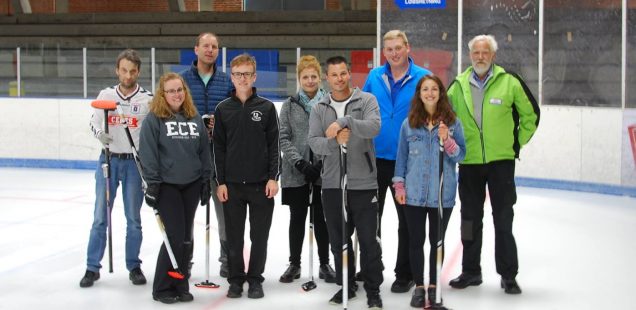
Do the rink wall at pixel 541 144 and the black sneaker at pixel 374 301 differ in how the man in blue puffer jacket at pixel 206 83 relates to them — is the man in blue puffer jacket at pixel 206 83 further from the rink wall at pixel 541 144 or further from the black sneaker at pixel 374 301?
the rink wall at pixel 541 144

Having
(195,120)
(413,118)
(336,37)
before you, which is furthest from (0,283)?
(336,37)

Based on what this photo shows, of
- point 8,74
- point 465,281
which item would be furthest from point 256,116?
point 8,74

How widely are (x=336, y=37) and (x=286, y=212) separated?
28.2 feet

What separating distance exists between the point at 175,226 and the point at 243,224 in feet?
1.16

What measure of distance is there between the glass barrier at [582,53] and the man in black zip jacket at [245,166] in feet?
18.2

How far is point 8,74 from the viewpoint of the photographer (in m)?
11.6

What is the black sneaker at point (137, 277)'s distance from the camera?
4805 mm

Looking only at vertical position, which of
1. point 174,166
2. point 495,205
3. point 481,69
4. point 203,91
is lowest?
point 495,205

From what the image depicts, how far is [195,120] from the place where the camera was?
445 cm

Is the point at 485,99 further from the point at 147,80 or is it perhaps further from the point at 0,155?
the point at 0,155

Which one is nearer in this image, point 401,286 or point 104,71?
point 401,286

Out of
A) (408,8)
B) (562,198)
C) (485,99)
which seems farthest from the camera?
(408,8)

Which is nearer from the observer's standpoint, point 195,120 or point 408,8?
point 195,120

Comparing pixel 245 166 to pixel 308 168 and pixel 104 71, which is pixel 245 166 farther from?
pixel 104 71
